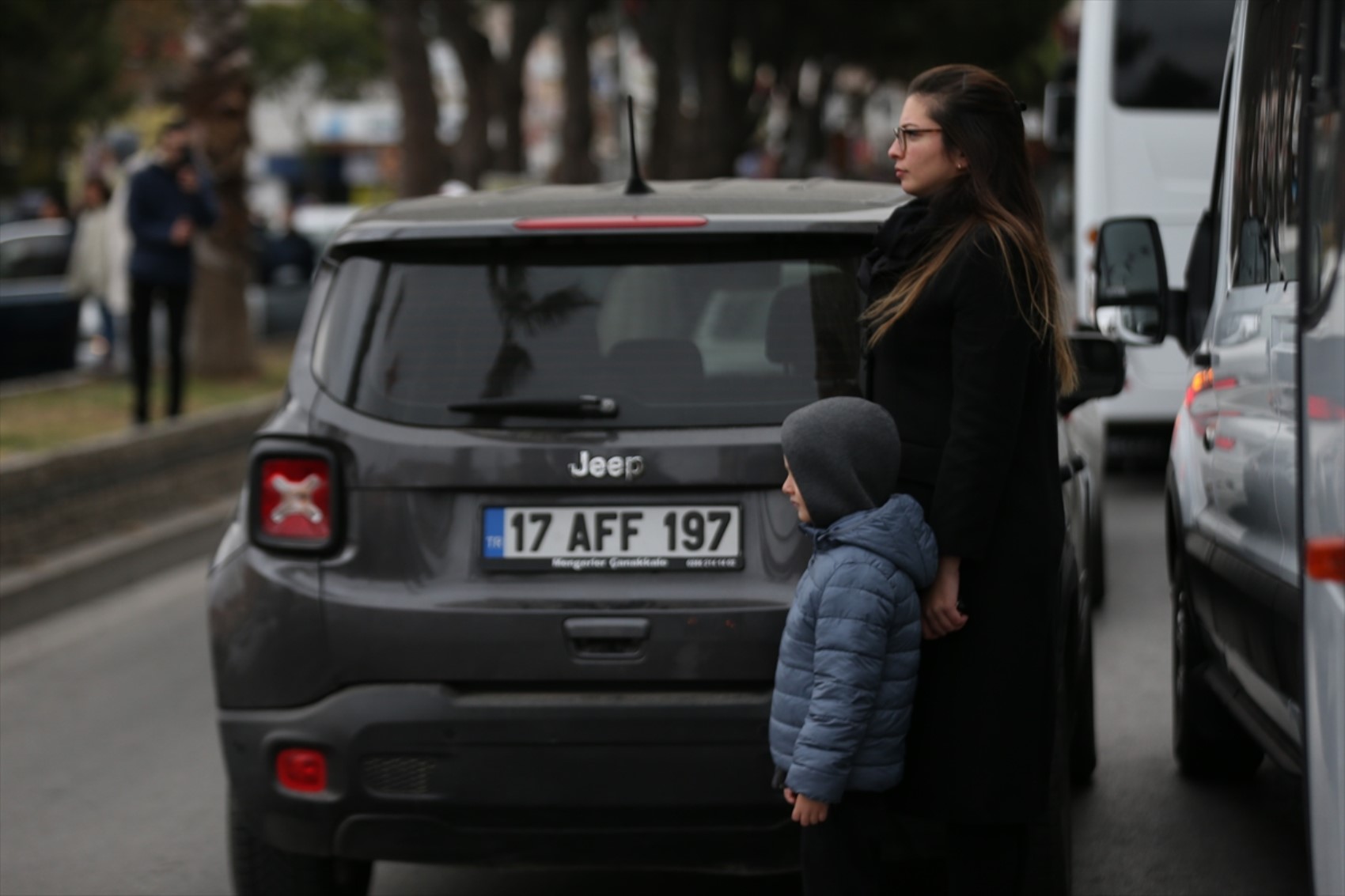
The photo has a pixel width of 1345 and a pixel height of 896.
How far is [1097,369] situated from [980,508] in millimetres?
1560

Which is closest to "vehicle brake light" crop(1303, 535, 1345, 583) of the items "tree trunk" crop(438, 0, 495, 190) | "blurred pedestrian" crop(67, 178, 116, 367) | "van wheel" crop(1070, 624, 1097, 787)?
"van wheel" crop(1070, 624, 1097, 787)

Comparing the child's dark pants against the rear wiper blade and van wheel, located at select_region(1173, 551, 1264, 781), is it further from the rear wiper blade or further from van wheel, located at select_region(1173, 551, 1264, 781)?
van wheel, located at select_region(1173, 551, 1264, 781)

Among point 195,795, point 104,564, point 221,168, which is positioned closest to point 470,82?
point 221,168

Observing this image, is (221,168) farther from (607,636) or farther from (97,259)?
(607,636)

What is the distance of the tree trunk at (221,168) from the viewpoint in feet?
53.1

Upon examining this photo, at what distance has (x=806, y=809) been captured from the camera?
3.57 metres

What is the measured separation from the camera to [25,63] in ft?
155

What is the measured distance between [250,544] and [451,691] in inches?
21.9

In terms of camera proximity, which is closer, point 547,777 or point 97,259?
point 547,777

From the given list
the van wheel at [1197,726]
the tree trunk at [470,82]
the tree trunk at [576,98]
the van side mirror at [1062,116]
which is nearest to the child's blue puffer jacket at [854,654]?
the van wheel at [1197,726]

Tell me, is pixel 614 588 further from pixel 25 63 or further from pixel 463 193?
pixel 25 63

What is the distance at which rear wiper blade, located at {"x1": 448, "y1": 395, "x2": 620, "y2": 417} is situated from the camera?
4.14 meters

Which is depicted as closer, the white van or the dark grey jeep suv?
the dark grey jeep suv

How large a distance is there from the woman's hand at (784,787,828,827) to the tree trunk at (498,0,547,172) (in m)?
38.5
